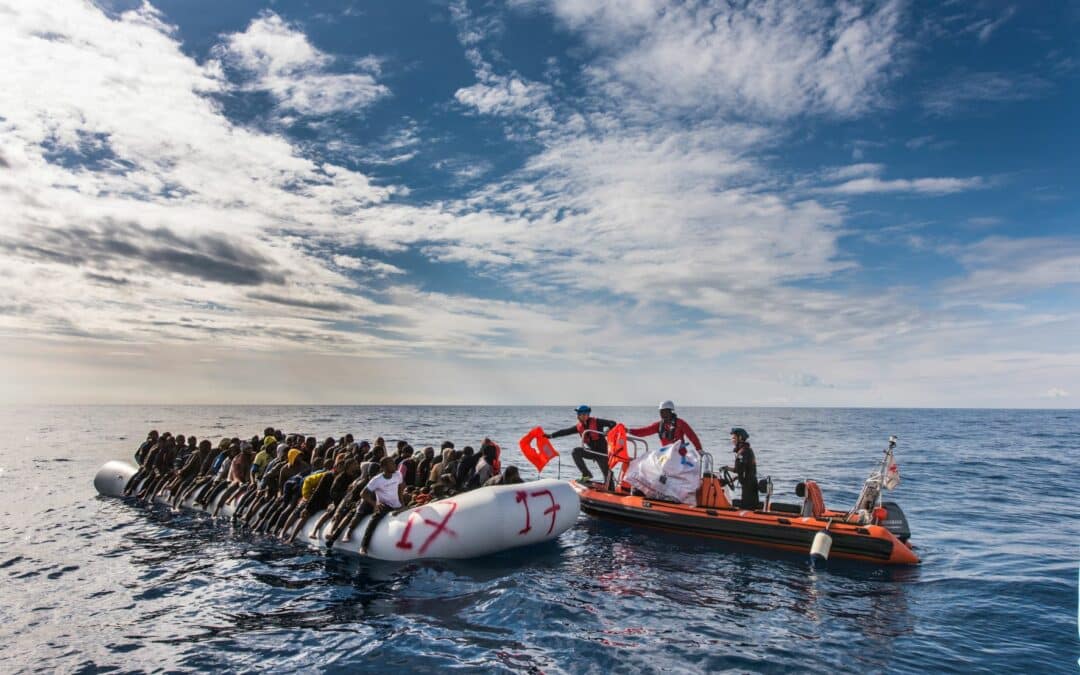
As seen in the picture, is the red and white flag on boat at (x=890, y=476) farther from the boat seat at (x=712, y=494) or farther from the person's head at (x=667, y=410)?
the person's head at (x=667, y=410)

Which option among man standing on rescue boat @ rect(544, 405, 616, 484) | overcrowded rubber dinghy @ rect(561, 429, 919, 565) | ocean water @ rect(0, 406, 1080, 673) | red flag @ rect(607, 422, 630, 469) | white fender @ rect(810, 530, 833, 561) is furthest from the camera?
man standing on rescue boat @ rect(544, 405, 616, 484)

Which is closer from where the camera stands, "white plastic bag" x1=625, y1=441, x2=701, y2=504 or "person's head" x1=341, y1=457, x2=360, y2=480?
"person's head" x1=341, y1=457, x2=360, y2=480

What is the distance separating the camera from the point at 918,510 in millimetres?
17266

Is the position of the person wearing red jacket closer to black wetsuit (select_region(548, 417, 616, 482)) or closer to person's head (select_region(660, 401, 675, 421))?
person's head (select_region(660, 401, 675, 421))

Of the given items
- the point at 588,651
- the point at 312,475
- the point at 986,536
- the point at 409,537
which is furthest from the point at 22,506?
the point at 986,536

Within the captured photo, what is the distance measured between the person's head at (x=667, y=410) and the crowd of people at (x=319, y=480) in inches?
145

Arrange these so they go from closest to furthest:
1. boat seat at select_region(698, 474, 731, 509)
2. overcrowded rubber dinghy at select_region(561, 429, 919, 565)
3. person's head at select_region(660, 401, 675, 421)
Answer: overcrowded rubber dinghy at select_region(561, 429, 919, 565) → boat seat at select_region(698, 474, 731, 509) → person's head at select_region(660, 401, 675, 421)

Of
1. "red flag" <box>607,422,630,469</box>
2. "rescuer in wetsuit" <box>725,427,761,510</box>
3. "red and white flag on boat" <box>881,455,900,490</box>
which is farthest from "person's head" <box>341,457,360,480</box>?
"red and white flag on boat" <box>881,455,900,490</box>

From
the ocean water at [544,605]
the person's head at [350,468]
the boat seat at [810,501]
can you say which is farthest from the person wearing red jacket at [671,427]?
the person's head at [350,468]

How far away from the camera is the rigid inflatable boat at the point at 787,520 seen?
11.0 m

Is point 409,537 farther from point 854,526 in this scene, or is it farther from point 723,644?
point 854,526

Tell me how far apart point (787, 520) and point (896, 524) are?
87.2 inches

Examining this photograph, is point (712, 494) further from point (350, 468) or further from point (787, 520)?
point (350, 468)

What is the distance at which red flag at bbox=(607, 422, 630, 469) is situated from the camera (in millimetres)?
14945
